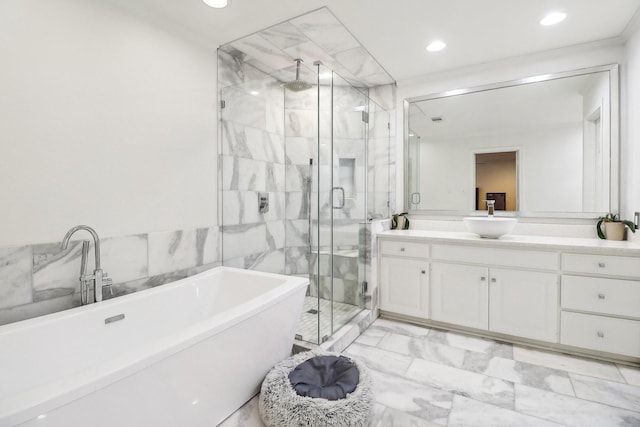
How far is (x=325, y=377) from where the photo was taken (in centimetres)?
179

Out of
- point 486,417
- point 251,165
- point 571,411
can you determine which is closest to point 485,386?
point 486,417

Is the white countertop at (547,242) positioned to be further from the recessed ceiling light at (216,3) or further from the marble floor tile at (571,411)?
the recessed ceiling light at (216,3)

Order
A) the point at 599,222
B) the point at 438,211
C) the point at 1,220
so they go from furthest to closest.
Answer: the point at 438,211 < the point at 599,222 < the point at 1,220

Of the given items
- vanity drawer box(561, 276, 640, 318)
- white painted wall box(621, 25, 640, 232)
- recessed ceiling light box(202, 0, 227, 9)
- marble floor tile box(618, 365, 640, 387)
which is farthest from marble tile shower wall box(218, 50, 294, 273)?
white painted wall box(621, 25, 640, 232)

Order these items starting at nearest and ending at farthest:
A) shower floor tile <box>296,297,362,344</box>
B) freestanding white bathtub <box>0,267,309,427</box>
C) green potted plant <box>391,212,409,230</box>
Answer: freestanding white bathtub <box>0,267,309,427</box> < shower floor tile <box>296,297,362,344</box> < green potted plant <box>391,212,409,230</box>

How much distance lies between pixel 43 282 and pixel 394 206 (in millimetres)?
3038

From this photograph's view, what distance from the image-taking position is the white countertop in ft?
7.11

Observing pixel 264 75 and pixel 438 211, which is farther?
pixel 438 211

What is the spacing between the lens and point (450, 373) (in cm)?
211

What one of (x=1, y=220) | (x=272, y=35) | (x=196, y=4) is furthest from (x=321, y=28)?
(x=1, y=220)

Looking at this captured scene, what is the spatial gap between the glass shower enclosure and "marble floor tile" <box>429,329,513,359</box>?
71 centimetres

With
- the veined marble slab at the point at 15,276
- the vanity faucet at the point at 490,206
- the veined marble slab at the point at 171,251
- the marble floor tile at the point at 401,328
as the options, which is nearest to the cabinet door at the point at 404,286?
the marble floor tile at the point at 401,328

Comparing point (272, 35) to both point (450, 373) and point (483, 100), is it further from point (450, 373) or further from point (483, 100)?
point (450, 373)

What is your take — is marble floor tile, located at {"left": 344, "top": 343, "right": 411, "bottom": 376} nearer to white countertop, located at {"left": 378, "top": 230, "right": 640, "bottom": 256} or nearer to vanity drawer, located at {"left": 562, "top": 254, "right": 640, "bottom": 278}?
white countertop, located at {"left": 378, "top": 230, "right": 640, "bottom": 256}
